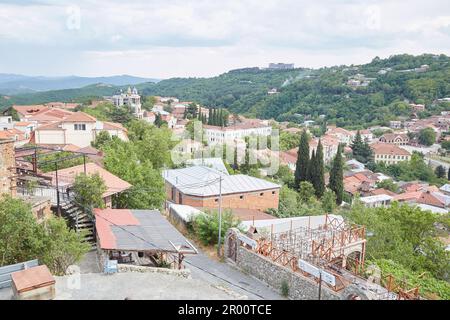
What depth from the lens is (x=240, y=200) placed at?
25234 mm

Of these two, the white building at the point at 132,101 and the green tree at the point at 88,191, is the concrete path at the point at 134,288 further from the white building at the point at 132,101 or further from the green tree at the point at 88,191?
the white building at the point at 132,101

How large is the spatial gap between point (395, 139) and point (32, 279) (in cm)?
10032

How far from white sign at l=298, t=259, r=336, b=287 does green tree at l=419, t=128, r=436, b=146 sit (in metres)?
98.1

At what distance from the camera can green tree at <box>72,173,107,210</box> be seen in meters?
15.5

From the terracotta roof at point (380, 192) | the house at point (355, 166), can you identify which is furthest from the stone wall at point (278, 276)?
the house at point (355, 166)

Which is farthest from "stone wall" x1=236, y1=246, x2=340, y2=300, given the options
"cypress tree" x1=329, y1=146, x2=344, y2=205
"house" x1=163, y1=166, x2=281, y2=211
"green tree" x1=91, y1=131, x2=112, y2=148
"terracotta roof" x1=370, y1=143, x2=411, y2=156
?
"terracotta roof" x1=370, y1=143, x2=411, y2=156

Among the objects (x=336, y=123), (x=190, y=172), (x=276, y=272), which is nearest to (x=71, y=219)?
(x=276, y=272)

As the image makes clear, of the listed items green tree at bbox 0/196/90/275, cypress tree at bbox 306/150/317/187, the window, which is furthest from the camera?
cypress tree at bbox 306/150/317/187

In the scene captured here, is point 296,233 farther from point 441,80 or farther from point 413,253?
point 441,80

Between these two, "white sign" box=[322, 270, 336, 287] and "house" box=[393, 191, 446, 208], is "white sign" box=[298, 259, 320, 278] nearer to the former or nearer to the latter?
"white sign" box=[322, 270, 336, 287]

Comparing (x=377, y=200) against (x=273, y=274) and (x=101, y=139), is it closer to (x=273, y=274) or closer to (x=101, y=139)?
(x=101, y=139)

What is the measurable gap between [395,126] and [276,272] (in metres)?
113

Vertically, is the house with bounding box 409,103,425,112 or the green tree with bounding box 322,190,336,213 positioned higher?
the house with bounding box 409,103,425,112

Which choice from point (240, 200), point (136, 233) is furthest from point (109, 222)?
point (240, 200)
